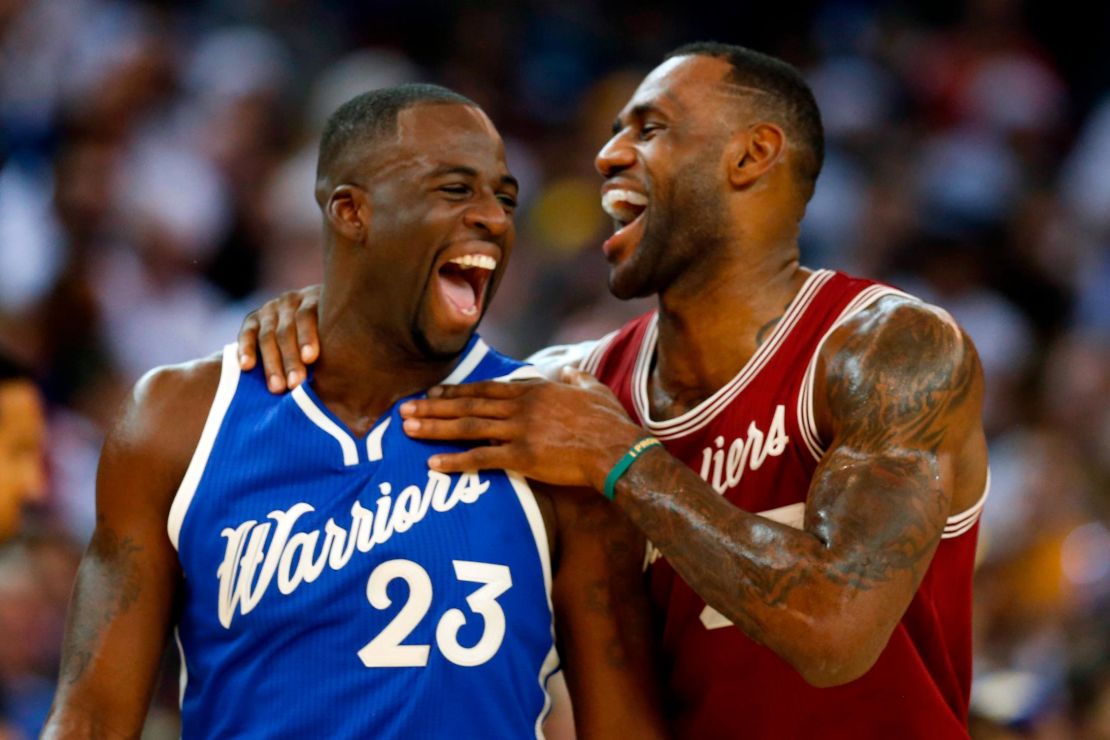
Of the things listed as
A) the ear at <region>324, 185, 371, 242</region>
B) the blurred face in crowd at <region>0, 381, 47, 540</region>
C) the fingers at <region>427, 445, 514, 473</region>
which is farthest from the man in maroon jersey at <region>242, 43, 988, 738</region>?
the blurred face in crowd at <region>0, 381, 47, 540</region>

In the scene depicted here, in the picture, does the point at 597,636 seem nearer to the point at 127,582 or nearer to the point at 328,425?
the point at 328,425

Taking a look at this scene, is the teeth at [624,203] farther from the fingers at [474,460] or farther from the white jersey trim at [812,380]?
the fingers at [474,460]

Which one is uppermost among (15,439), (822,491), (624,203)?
(624,203)

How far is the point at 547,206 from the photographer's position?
799 cm

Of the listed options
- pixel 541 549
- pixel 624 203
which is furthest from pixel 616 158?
pixel 541 549

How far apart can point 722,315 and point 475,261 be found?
0.82 metres

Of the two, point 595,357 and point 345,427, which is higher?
point 345,427

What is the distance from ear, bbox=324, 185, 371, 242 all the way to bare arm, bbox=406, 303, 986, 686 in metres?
0.38

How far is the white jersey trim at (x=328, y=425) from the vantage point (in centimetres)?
304

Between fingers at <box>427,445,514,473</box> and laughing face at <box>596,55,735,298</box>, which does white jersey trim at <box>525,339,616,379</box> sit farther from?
fingers at <box>427,445,514,473</box>

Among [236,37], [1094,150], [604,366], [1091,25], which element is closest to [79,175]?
[236,37]

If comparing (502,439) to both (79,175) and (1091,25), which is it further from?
(1091,25)

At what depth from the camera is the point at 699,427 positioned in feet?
11.6

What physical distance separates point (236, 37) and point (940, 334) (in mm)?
5270
